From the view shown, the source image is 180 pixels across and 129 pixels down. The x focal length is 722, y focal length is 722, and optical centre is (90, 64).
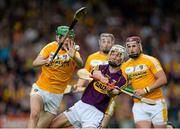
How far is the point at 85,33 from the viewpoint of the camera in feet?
65.9

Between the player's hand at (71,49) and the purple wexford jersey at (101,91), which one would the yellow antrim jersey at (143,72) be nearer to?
the purple wexford jersey at (101,91)

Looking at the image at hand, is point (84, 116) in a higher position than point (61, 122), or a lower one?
higher

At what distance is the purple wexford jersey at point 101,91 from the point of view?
12.0 m

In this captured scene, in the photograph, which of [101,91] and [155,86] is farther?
[155,86]

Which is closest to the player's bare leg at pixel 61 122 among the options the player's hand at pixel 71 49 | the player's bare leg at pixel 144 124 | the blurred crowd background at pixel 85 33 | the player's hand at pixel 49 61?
the player's hand at pixel 49 61

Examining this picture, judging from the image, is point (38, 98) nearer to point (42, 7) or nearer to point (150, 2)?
point (42, 7)

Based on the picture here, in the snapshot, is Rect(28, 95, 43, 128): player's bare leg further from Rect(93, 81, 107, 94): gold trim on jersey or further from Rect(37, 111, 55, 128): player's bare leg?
Rect(93, 81, 107, 94): gold trim on jersey

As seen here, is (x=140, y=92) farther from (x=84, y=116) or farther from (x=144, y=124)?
(x=84, y=116)

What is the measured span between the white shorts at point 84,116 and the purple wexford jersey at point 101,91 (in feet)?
0.27

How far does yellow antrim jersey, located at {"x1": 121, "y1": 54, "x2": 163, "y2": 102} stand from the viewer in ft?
42.5

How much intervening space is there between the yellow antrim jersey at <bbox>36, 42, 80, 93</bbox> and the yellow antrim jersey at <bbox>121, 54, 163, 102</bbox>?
1145 mm

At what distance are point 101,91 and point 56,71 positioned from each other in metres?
0.97

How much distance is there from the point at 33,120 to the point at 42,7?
29.5 feet

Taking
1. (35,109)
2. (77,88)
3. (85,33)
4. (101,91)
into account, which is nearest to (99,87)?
(101,91)
